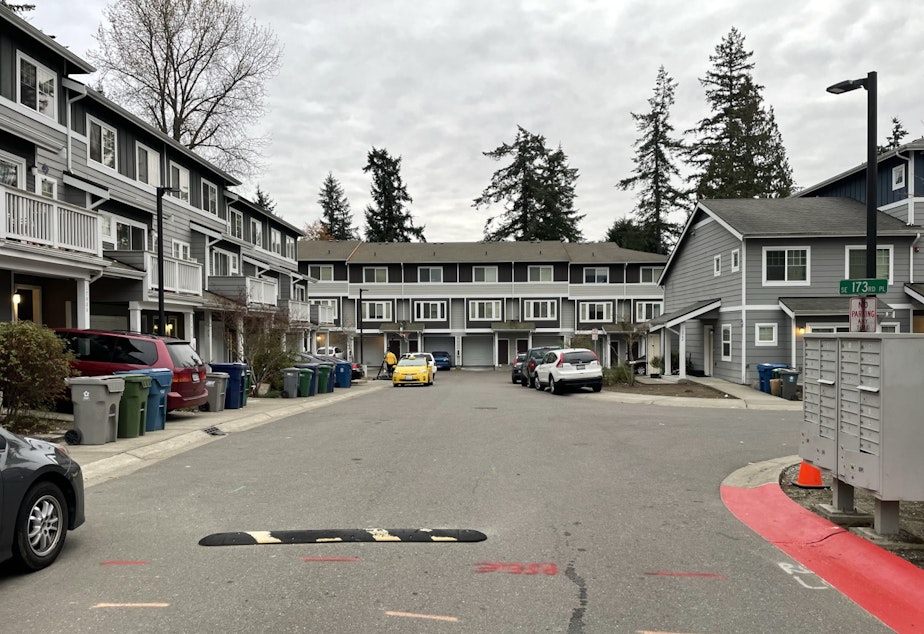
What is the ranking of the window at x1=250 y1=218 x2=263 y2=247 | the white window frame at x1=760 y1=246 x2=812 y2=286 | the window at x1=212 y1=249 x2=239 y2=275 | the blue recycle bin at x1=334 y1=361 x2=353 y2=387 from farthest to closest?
the window at x1=250 y1=218 x2=263 y2=247, the blue recycle bin at x1=334 y1=361 x2=353 y2=387, the window at x1=212 y1=249 x2=239 y2=275, the white window frame at x1=760 y1=246 x2=812 y2=286

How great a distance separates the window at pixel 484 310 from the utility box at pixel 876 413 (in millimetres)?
48774

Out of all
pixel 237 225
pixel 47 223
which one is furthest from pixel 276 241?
pixel 47 223

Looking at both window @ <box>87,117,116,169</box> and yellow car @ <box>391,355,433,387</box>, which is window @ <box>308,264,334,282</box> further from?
window @ <box>87,117,116,169</box>

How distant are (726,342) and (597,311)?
27.1 m

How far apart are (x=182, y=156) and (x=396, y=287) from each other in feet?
99.8

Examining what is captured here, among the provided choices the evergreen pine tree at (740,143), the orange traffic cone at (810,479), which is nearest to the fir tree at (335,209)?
the evergreen pine tree at (740,143)

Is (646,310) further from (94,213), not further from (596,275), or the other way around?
(94,213)

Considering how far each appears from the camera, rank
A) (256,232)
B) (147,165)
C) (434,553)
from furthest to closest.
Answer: (256,232), (147,165), (434,553)

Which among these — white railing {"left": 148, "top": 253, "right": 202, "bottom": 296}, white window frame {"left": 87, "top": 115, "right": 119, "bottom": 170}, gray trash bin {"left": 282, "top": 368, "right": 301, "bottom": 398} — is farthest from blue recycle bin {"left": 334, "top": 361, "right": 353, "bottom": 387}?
white window frame {"left": 87, "top": 115, "right": 119, "bottom": 170}

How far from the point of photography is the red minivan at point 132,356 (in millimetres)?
13578

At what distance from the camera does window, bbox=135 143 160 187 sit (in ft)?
74.5

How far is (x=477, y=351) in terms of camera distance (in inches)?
2263

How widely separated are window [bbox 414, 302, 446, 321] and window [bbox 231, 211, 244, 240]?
2363 centimetres

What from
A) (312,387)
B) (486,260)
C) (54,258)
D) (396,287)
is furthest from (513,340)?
(54,258)
